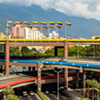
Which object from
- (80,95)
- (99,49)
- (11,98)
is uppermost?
(99,49)

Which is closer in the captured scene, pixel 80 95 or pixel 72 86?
pixel 80 95

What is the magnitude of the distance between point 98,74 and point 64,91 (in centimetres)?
2569

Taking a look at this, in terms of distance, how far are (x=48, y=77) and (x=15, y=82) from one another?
61.3 feet

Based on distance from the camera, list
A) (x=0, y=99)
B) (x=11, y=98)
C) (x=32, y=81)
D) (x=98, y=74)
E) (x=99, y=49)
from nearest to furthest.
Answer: (x=11, y=98) < (x=0, y=99) < (x=32, y=81) < (x=98, y=74) < (x=99, y=49)

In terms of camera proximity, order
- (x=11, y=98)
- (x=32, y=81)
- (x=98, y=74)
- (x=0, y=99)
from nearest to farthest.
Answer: (x=11, y=98)
(x=0, y=99)
(x=32, y=81)
(x=98, y=74)

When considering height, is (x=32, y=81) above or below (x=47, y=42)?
below

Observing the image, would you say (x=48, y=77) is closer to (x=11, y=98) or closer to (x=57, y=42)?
(x=57, y=42)

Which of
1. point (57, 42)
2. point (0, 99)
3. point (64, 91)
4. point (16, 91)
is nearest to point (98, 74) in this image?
point (64, 91)

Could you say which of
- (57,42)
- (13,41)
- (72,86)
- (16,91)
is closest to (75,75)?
(72,86)

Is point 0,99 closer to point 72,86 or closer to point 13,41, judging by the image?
point 13,41

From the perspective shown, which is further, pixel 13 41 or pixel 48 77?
pixel 13 41

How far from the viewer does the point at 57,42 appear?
3497 inches

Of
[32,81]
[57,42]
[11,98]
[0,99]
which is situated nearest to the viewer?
[11,98]

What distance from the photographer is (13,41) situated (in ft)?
293
